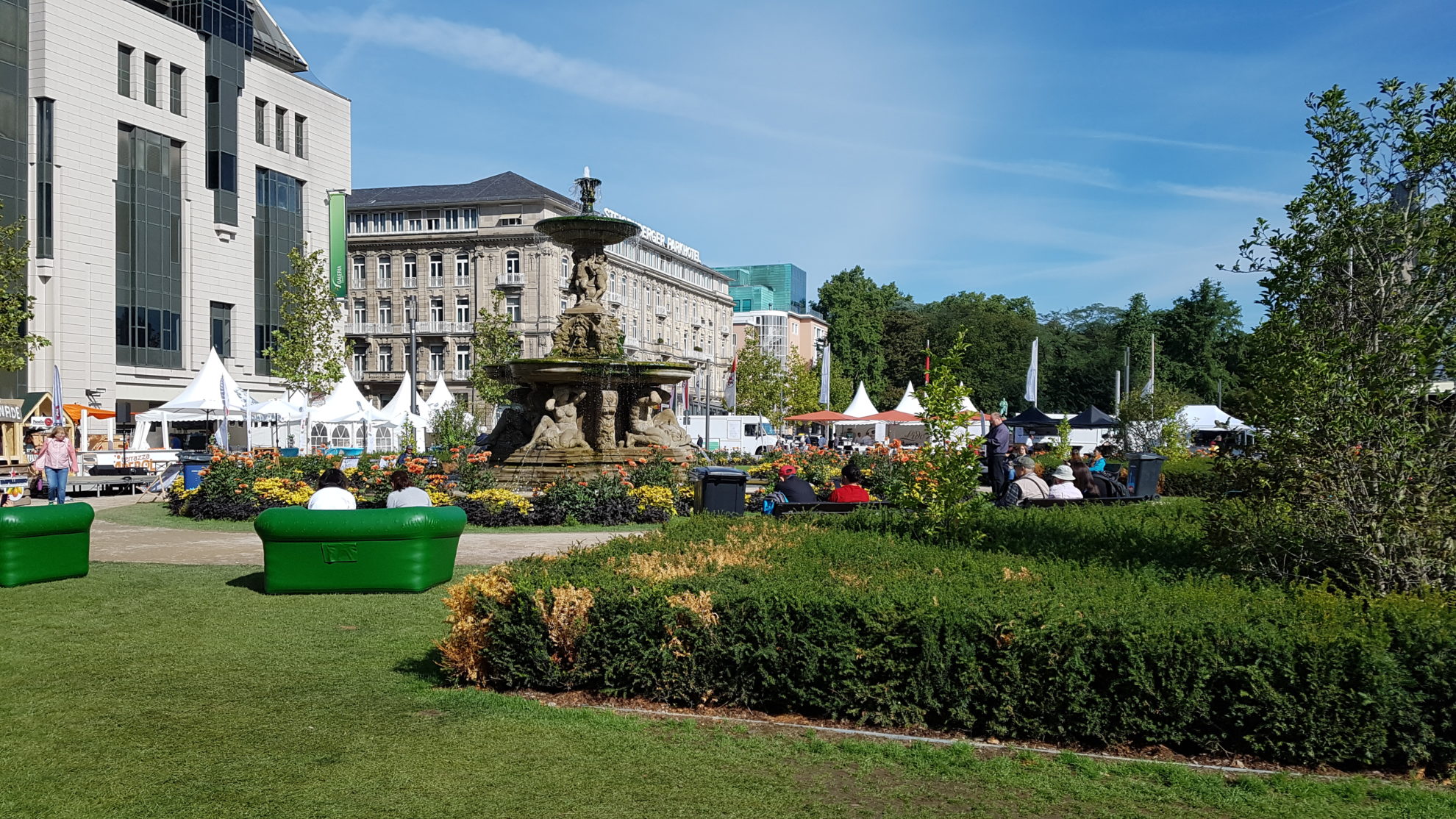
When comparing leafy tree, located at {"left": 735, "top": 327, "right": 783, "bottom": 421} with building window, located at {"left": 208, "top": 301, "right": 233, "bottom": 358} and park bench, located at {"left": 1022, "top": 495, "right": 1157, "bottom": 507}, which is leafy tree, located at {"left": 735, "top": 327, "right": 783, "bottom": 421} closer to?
building window, located at {"left": 208, "top": 301, "right": 233, "bottom": 358}

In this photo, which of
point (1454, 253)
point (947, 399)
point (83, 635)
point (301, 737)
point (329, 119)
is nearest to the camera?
point (301, 737)

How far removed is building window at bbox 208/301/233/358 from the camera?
164 feet

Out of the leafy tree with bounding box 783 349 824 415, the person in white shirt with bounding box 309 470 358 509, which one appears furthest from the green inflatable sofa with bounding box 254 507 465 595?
the leafy tree with bounding box 783 349 824 415

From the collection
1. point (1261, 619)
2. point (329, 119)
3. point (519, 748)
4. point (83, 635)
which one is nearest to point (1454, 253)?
point (1261, 619)

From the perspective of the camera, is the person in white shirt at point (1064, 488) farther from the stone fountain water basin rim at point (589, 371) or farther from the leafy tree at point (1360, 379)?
the stone fountain water basin rim at point (589, 371)

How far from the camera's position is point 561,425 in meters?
21.0

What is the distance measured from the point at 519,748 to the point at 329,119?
5757 cm

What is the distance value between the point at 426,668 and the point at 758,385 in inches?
2524

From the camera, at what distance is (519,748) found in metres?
5.60

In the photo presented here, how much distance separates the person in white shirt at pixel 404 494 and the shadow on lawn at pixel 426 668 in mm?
3542

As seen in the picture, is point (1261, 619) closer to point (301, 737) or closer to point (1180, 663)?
point (1180, 663)

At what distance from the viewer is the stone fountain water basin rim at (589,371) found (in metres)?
20.6

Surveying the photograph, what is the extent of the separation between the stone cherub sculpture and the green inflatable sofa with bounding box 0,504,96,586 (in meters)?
10.0

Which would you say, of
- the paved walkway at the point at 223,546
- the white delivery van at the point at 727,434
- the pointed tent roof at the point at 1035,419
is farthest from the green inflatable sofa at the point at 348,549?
the pointed tent roof at the point at 1035,419
